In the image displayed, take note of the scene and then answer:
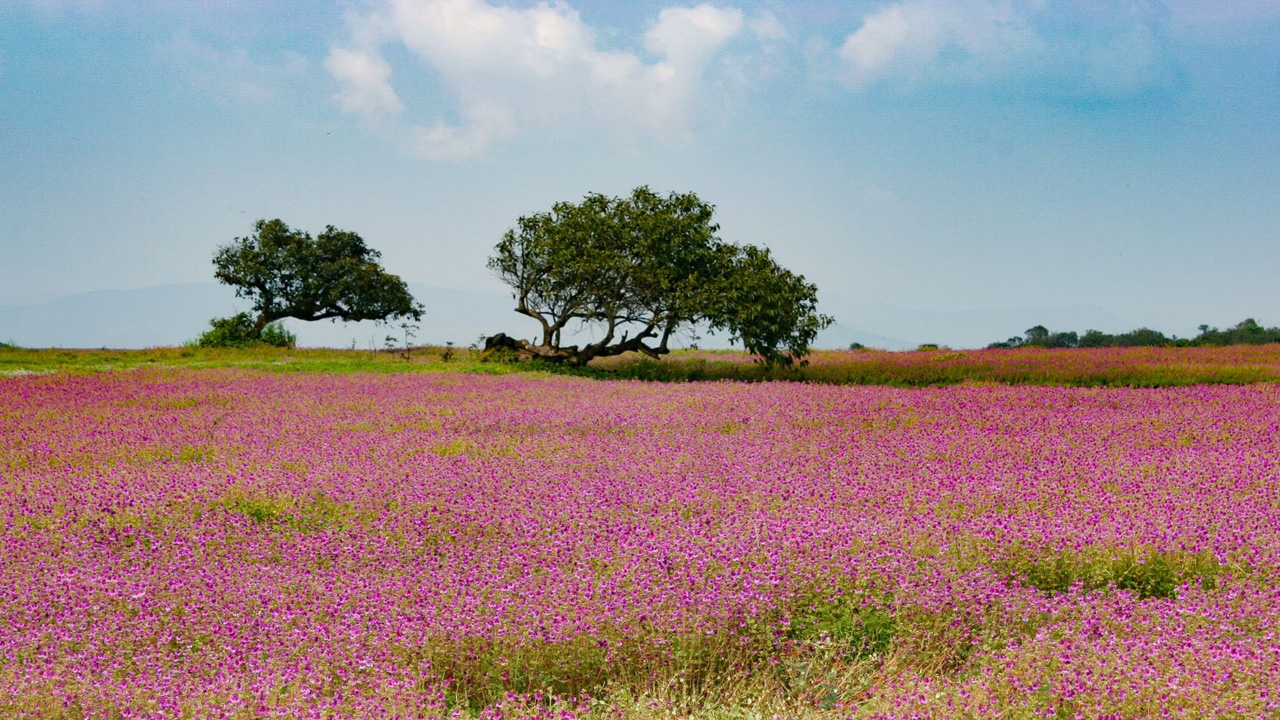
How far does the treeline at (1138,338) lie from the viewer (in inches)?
1195

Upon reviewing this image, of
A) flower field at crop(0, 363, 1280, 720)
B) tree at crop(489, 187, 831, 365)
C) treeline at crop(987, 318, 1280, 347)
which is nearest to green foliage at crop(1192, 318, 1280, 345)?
treeline at crop(987, 318, 1280, 347)

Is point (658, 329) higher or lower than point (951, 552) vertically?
higher

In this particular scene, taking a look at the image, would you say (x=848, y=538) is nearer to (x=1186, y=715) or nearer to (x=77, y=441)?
(x=1186, y=715)

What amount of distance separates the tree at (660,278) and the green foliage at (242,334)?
51.0ft

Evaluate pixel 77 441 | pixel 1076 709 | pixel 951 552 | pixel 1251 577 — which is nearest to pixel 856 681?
pixel 1076 709

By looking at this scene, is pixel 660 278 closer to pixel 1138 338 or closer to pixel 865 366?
pixel 865 366

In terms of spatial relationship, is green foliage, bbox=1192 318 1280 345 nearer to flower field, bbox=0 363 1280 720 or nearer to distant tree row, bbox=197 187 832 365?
distant tree row, bbox=197 187 832 365

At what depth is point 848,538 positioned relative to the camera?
15.9ft

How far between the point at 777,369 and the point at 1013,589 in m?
18.6

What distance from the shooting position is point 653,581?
4.34 m

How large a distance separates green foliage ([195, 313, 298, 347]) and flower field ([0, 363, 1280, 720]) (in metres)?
28.5

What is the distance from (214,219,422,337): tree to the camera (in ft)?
122

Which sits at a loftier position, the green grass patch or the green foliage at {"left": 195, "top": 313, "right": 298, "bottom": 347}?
the green foliage at {"left": 195, "top": 313, "right": 298, "bottom": 347}

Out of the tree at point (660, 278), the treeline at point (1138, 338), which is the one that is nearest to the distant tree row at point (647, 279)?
the tree at point (660, 278)
